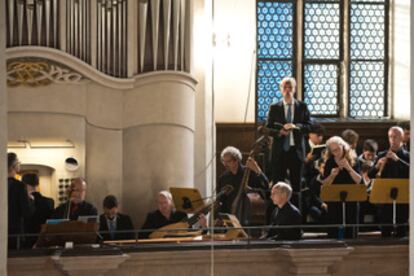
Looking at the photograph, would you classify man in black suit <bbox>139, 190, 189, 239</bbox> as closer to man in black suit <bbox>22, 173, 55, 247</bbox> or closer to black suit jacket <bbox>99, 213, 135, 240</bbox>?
black suit jacket <bbox>99, 213, 135, 240</bbox>

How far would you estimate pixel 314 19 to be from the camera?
15500 mm

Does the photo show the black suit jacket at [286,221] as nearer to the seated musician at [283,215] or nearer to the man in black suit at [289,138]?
the seated musician at [283,215]

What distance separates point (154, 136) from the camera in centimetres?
1374

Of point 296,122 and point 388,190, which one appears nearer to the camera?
point 388,190

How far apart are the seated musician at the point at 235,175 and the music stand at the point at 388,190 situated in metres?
1.27

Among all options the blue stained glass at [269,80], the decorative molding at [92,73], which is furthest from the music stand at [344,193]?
the blue stained glass at [269,80]

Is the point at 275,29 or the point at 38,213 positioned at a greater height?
the point at 275,29

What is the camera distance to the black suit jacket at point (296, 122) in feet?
37.3

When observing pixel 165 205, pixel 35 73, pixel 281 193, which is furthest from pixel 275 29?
pixel 281 193

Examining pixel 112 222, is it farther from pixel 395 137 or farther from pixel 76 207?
pixel 395 137

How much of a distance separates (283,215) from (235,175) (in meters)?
0.92

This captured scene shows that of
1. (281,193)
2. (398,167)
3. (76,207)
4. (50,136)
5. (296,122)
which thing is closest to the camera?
(281,193)

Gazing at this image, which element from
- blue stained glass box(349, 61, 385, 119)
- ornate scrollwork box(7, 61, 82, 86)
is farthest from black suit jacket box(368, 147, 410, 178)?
blue stained glass box(349, 61, 385, 119)

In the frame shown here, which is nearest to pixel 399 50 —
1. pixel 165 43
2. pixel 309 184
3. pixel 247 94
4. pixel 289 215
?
pixel 247 94
